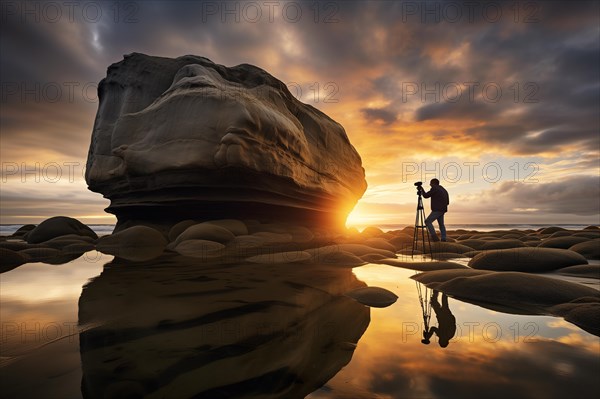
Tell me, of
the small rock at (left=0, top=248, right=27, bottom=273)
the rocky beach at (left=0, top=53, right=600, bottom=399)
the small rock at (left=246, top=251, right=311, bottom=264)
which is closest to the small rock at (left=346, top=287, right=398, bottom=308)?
the rocky beach at (left=0, top=53, right=600, bottom=399)

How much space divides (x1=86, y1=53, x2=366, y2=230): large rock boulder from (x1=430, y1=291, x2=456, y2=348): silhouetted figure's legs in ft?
24.6

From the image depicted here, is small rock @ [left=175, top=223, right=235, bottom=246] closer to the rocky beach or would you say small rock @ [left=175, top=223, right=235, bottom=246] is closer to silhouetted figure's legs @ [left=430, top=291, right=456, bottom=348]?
the rocky beach

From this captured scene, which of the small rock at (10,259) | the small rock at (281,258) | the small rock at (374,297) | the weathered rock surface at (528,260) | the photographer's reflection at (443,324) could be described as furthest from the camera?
the small rock at (281,258)

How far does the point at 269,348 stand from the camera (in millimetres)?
1803

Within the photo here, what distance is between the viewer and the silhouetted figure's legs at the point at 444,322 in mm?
2029

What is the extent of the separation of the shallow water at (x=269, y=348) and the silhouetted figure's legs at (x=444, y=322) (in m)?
0.05

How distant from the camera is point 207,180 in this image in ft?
32.4

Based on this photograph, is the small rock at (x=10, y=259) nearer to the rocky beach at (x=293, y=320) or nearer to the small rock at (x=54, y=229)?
the rocky beach at (x=293, y=320)

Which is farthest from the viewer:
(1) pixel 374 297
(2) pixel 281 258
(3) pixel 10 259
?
(2) pixel 281 258

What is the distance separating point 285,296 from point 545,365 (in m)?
2.06

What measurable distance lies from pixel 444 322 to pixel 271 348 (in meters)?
1.42

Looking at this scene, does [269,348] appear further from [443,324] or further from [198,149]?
[198,149]

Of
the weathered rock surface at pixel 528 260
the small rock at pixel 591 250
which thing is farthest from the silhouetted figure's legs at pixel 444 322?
the small rock at pixel 591 250

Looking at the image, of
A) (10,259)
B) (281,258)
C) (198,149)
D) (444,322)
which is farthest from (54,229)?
(444,322)
